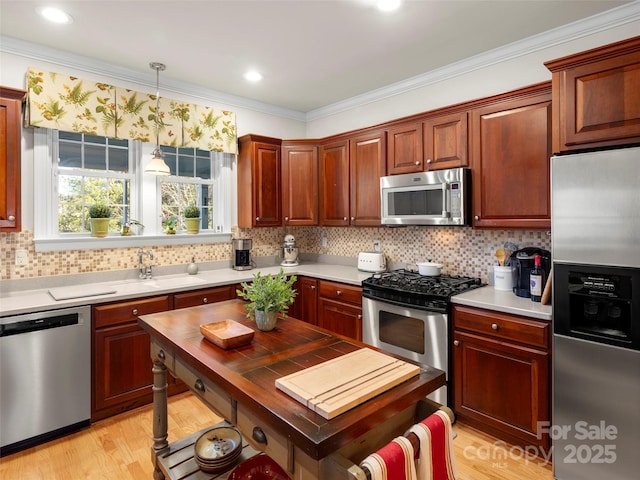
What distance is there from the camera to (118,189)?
11.1 ft

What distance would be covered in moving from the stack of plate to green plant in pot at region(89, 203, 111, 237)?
2.05 metres

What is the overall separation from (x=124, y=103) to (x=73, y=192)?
895 millimetres

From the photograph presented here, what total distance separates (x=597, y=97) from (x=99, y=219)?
363 centimetres

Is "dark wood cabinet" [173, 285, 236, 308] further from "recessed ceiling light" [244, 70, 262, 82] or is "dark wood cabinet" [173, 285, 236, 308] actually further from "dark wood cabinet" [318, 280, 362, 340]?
"recessed ceiling light" [244, 70, 262, 82]

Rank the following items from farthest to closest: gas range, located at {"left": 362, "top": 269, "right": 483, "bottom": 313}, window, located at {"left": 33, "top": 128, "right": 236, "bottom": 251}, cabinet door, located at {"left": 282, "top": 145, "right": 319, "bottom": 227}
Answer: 1. cabinet door, located at {"left": 282, "top": 145, "right": 319, "bottom": 227}
2. window, located at {"left": 33, "top": 128, "right": 236, "bottom": 251}
3. gas range, located at {"left": 362, "top": 269, "right": 483, "bottom": 313}

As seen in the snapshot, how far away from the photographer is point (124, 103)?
3.21 meters

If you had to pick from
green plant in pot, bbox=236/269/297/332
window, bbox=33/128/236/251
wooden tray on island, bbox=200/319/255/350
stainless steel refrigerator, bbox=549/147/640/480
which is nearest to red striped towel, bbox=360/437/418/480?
wooden tray on island, bbox=200/319/255/350

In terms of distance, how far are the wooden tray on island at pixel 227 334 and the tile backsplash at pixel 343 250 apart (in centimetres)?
205

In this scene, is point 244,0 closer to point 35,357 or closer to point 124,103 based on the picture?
point 124,103

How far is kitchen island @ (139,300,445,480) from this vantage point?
0.98 m

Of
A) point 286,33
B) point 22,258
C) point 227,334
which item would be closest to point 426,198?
point 286,33

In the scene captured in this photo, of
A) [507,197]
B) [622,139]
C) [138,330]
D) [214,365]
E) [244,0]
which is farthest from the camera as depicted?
[138,330]

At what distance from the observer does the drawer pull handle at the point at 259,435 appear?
1.14 meters

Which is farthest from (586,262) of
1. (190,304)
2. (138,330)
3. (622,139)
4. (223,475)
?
(138,330)
